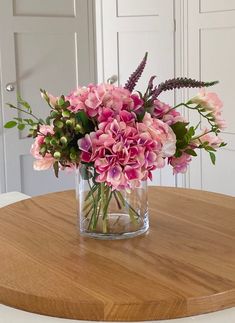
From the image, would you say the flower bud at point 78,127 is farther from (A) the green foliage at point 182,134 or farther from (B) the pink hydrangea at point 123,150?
(A) the green foliage at point 182,134

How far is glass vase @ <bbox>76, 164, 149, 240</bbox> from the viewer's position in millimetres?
1230

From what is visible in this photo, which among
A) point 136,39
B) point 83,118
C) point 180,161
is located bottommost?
point 180,161

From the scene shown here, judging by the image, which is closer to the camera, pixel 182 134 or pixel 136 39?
pixel 182 134

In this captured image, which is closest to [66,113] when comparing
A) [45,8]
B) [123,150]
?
[123,150]

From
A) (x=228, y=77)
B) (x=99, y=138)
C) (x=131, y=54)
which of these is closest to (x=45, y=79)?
(x=131, y=54)

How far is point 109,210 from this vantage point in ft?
4.07

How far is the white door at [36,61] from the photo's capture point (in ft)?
10.1

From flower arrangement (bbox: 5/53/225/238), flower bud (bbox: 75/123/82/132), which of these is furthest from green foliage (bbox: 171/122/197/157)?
flower bud (bbox: 75/123/82/132)

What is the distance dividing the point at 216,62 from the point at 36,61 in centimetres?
102

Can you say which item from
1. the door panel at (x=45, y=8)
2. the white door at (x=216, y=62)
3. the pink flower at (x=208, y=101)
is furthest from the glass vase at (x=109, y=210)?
the door panel at (x=45, y=8)

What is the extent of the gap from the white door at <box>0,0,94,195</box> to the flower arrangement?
1.95 metres

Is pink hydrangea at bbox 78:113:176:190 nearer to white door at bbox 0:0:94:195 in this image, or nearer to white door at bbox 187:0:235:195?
white door at bbox 187:0:235:195

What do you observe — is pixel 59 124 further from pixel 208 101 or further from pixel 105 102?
pixel 208 101

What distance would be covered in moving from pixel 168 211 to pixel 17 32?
1.98m
